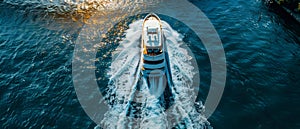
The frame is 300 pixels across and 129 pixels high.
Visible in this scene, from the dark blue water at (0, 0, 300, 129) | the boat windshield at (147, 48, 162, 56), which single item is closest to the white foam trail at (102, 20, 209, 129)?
the dark blue water at (0, 0, 300, 129)

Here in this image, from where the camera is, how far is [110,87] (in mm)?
26172

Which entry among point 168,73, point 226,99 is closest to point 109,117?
point 168,73

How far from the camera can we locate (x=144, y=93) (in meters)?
24.4

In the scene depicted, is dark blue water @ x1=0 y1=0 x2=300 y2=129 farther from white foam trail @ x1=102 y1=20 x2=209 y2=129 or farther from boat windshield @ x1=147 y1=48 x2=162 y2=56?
boat windshield @ x1=147 y1=48 x2=162 y2=56

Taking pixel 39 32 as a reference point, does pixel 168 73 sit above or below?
below

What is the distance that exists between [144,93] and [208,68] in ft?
28.9

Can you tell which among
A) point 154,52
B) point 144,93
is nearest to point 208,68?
point 154,52

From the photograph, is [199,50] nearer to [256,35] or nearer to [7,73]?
[256,35]

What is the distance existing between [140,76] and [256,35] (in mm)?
18227

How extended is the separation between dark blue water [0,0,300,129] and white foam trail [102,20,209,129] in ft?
6.22

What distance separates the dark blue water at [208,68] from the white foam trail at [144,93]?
6.22 ft

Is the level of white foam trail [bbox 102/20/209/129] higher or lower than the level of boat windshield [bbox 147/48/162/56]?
lower

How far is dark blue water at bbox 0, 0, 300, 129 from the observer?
77.6 ft

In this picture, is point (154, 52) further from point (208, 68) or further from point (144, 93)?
point (208, 68)
